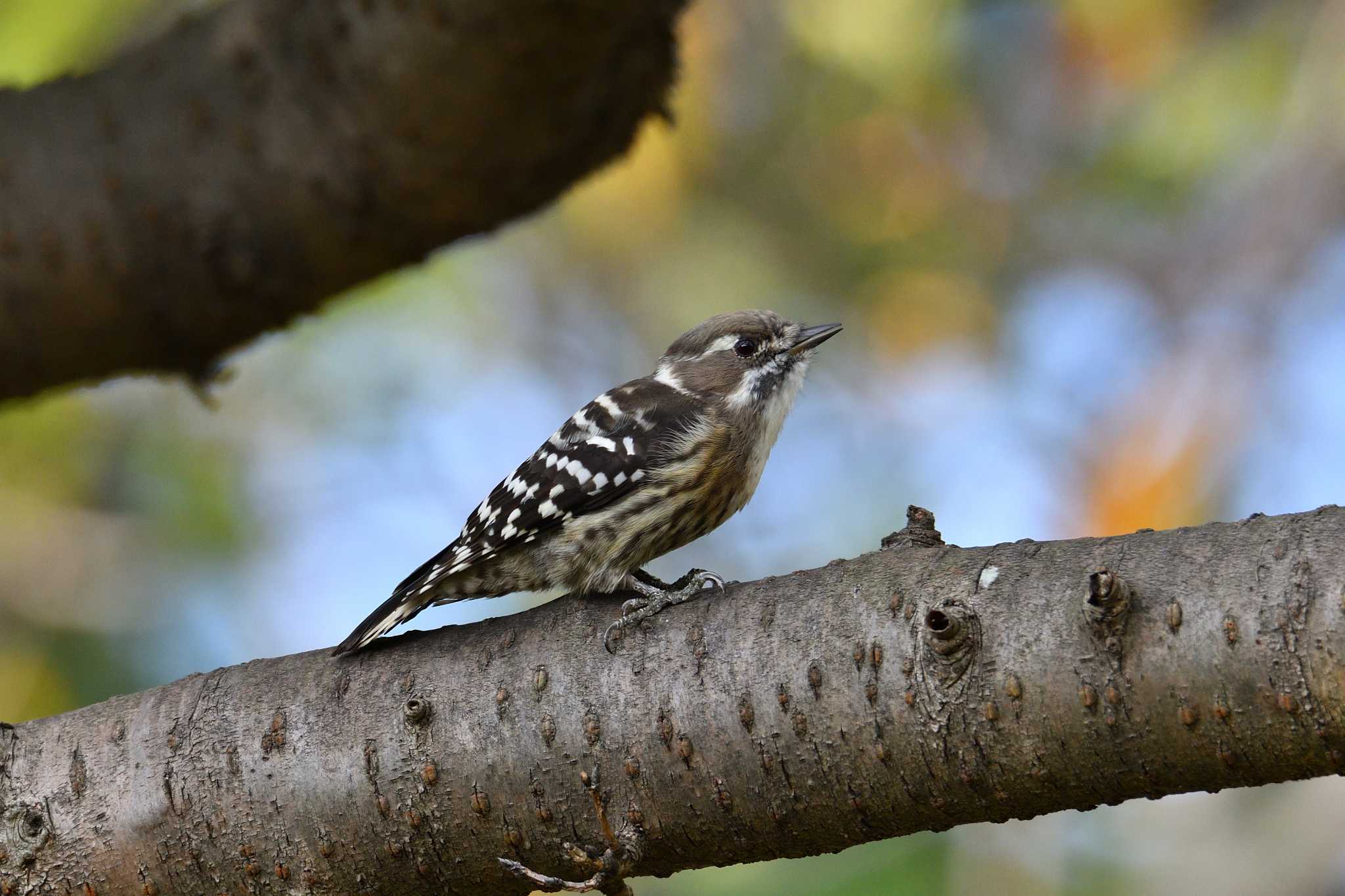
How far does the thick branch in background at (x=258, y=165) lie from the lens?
3033 millimetres

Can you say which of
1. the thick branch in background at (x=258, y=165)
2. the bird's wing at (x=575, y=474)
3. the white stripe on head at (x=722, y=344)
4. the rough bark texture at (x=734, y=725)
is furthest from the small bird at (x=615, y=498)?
the thick branch in background at (x=258, y=165)

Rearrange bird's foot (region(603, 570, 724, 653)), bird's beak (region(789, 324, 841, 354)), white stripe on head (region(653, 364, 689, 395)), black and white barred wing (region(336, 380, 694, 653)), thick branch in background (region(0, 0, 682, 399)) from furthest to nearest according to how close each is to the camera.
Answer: bird's beak (region(789, 324, 841, 354))
white stripe on head (region(653, 364, 689, 395))
black and white barred wing (region(336, 380, 694, 653))
thick branch in background (region(0, 0, 682, 399))
bird's foot (region(603, 570, 724, 653))

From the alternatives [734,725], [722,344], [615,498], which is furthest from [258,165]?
[734,725]

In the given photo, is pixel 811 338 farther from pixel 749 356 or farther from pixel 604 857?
pixel 604 857

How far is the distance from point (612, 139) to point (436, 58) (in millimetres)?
510

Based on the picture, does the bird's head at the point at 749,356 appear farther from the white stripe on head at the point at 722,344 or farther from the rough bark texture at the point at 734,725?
the rough bark texture at the point at 734,725

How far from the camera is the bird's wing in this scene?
3318mm

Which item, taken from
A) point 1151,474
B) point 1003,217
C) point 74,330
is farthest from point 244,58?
point 1003,217

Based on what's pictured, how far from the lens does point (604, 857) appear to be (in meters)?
2.37

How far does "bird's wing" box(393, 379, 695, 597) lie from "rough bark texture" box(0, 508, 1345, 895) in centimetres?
58

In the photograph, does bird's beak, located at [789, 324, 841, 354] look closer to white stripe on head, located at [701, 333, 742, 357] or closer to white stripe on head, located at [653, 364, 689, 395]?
white stripe on head, located at [701, 333, 742, 357]

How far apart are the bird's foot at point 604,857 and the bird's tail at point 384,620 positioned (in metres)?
0.58

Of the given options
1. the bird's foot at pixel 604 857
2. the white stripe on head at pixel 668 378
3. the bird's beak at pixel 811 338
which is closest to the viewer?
the bird's foot at pixel 604 857

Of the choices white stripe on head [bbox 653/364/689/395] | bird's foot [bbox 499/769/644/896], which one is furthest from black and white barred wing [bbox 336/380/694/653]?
bird's foot [bbox 499/769/644/896]
